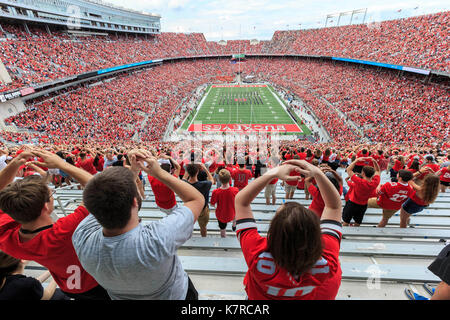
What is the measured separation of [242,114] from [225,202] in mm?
29821

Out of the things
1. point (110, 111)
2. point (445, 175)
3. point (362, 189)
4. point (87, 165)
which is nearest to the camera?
point (362, 189)

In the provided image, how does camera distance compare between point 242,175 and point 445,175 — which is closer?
point 242,175

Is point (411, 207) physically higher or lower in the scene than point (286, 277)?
lower

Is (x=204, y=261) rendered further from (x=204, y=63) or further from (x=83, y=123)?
(x=204, y=63)

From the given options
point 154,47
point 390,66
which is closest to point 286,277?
point 390,66

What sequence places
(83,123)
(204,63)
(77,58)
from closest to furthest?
(83,123) → (77,58) → (204,63)

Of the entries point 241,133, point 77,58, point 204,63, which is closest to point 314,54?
point 204,63

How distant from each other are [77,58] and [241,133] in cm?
2542

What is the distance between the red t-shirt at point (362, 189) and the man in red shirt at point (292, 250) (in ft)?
9.39

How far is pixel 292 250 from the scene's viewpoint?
1172 mm

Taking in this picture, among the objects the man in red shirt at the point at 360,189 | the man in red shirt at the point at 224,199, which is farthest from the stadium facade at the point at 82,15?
the man in red shirt at the point at 360,189

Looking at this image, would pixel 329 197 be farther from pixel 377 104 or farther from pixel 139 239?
pixel 377 104
